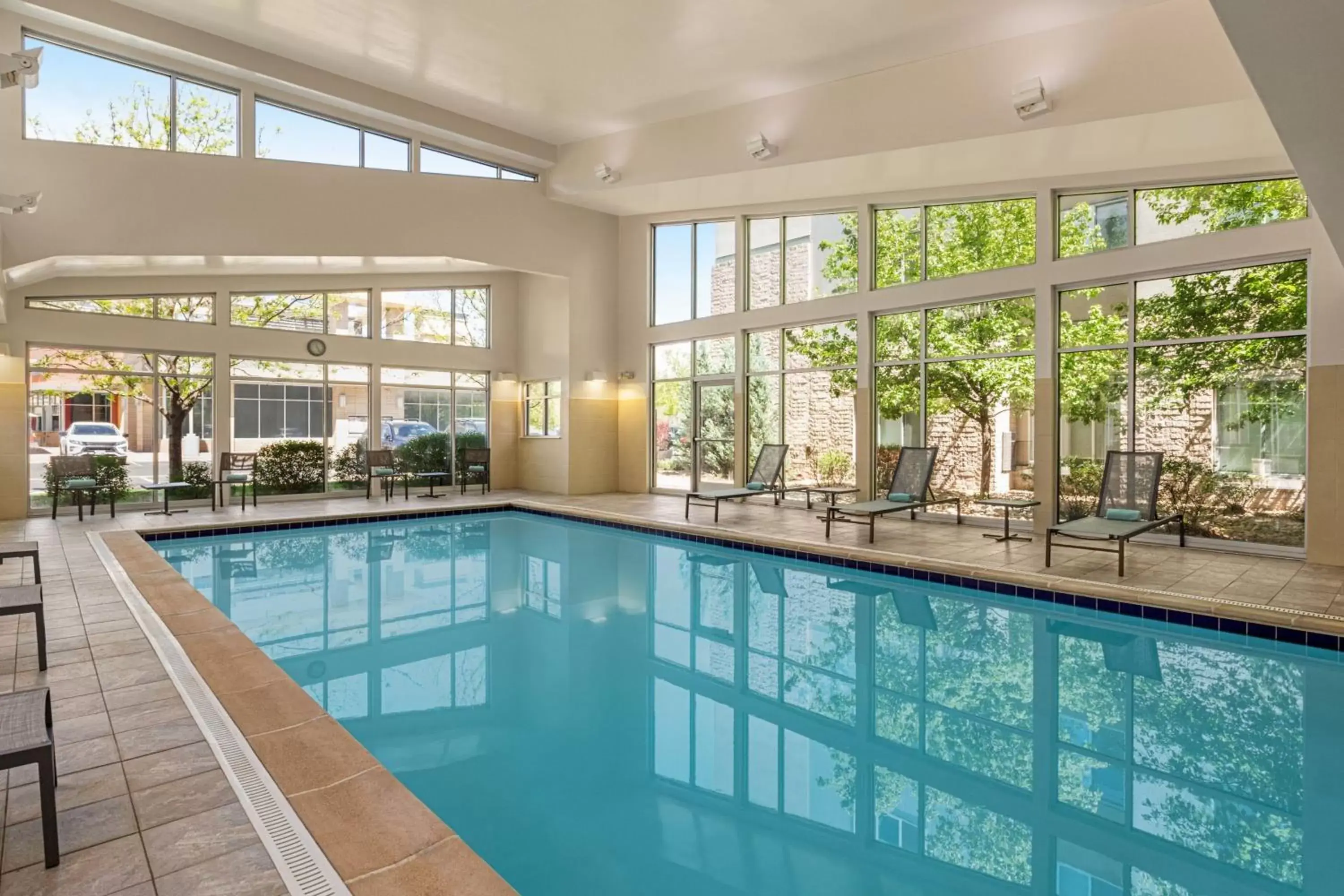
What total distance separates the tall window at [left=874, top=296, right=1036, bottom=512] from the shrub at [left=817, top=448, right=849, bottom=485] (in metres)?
0.49

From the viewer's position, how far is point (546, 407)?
1223cm

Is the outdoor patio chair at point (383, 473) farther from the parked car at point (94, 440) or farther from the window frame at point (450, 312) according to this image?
the parked car at point (94, 440)

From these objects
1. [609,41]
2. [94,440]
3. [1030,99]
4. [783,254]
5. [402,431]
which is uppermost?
[609,41]

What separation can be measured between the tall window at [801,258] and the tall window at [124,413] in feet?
25.2

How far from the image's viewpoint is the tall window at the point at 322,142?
29.9 feet

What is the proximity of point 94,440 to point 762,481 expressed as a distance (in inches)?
331

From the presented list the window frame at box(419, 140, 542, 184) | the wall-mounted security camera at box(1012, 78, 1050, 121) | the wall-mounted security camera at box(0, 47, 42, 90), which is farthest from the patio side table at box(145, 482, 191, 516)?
the wall-mounted security camera at box(1012, 78, 1050, 121)

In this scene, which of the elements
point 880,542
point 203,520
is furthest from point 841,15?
point 203,520

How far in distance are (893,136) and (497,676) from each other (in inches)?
243

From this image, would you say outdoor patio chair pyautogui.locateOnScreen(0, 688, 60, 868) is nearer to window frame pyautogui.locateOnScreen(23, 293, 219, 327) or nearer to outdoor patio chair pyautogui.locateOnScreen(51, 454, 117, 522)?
outdoor patio chair pyautogui.locateOnScreen(51, 454, 117, 522)

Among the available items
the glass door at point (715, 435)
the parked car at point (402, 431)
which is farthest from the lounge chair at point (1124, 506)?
the parked car at point (402, 431)

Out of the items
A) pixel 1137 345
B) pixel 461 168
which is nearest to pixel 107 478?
pixel 461 168

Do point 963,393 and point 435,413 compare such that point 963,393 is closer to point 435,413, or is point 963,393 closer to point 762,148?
point 762,148

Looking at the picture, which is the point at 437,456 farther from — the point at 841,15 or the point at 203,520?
the point at 841,15
